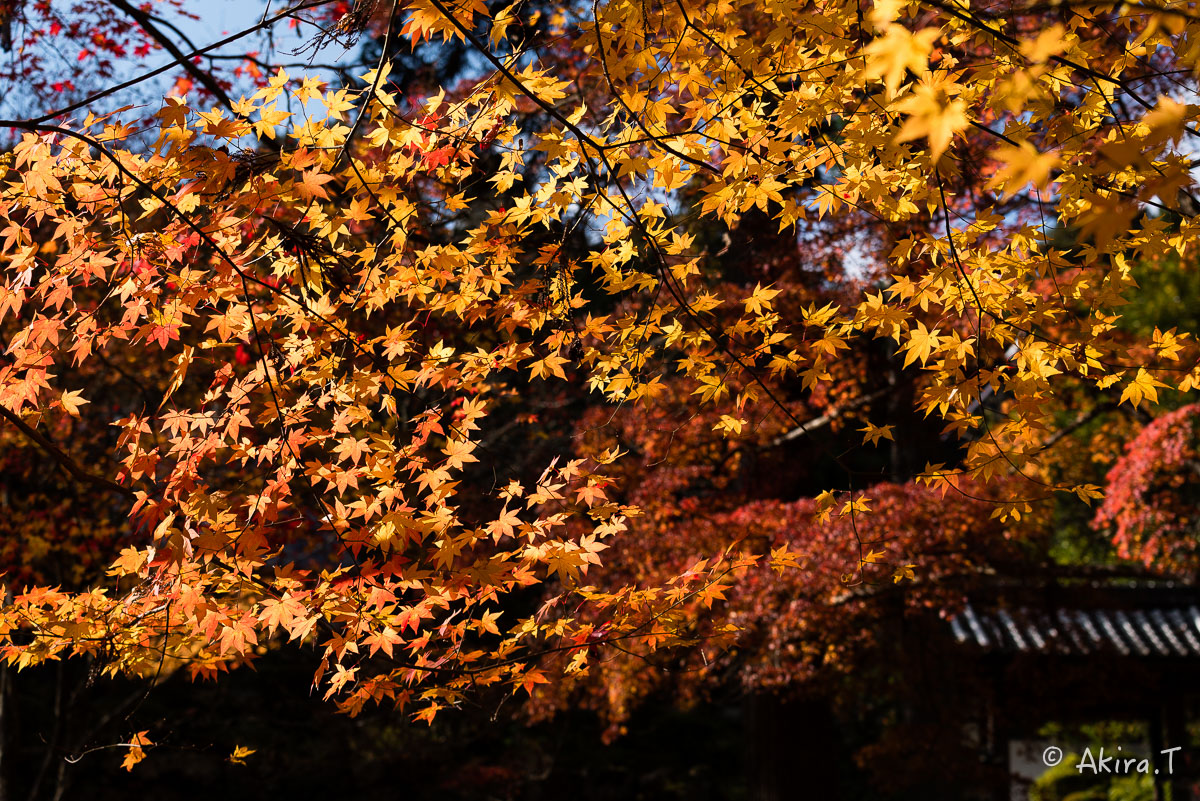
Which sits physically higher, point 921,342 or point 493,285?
point 493,285

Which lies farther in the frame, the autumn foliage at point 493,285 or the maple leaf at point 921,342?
the maple leaf at point 921,342

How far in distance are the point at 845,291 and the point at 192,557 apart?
6.13 meters

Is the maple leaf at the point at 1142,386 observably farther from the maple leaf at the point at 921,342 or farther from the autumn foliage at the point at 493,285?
the maple leaf at the point at 921,342

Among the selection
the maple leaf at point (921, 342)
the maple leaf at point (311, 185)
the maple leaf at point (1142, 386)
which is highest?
the maple leaf at point (311, 185)

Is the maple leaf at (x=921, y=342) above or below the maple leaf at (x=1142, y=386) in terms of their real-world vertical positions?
above

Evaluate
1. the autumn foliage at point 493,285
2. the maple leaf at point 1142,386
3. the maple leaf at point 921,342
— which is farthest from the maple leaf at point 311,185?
the maple leaf at point 1142,386

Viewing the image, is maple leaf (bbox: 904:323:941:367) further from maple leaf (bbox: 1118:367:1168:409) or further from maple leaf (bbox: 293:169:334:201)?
maple leaf (bbox: 293:169:334:201)

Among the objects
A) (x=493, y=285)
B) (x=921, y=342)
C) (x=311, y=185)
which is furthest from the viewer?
(x=493, y=285)

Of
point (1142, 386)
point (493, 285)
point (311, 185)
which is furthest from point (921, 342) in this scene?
point (311, 185)

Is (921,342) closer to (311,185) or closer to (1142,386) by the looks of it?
(1142,386)

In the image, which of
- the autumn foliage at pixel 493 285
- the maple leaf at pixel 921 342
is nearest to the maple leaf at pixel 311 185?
the autumn foliage at pixel 493 285

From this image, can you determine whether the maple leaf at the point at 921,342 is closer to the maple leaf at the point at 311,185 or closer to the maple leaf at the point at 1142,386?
the maple leaf at the point at 1142,386

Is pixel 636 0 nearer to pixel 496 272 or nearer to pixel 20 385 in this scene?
pixel 496 272

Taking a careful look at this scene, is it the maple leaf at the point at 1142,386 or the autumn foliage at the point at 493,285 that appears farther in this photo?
the maple leaf at the point at 1142,386
